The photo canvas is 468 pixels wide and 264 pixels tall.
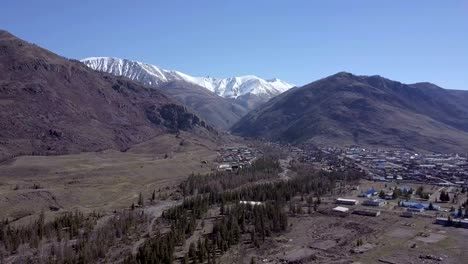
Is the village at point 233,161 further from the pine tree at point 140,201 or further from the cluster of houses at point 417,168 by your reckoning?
the pine tree at point 140,201

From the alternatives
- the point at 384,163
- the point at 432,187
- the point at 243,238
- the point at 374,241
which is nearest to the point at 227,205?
the point at 243,238

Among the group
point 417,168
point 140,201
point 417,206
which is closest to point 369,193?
point 417,206

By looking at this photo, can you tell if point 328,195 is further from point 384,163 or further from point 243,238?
point 384,163

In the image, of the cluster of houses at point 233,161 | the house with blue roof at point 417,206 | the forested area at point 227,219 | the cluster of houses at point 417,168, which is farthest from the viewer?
the cluster of houses at point 233,161

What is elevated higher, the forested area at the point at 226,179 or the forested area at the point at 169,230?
the forested area at the point at 226,179

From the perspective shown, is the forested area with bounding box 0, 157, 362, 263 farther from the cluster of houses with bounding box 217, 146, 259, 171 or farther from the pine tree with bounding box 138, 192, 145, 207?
the cluster of houses with bounding box 217, 146, 259, 171

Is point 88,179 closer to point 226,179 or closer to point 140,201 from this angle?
point 140,201

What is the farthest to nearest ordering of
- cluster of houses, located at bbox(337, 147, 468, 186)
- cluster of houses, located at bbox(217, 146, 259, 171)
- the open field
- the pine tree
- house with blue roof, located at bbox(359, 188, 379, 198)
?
1. cluster of houses, located at bbox(217, 146, 259, 171)
2. cluster of houses, located at bbox(337, 147, 468, 186)
3. house with blue roof, located at bbox(359, 188, 379, 198)
4. the pine tree
5. the open field

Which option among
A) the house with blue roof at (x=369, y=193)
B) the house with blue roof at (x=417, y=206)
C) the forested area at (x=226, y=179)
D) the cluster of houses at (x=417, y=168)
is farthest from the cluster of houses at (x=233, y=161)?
the house with blue roof at (x=417, y=206)

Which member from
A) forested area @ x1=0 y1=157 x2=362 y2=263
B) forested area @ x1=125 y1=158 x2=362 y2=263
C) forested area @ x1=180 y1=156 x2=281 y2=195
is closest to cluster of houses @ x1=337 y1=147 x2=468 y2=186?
forested area @ x1=125 y1=158 x2=362 y2=263
